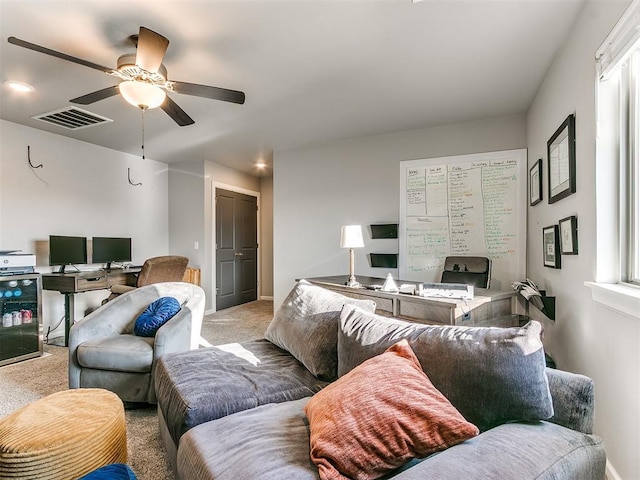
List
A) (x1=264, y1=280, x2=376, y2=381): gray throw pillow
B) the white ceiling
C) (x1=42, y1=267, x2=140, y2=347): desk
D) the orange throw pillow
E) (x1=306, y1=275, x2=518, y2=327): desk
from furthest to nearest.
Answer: (x1=42, y1=267, x2=140, y2=347): desk < (x1=306, y1=275, x2=518, y2=327): desk < the white ceiling < (x1=264, y1=280, x2=376, y2=381): gray throw pillow < the orange throw pillow

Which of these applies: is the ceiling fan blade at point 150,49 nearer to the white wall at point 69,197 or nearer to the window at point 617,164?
the window at point 617,164

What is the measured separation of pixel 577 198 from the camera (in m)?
1.89

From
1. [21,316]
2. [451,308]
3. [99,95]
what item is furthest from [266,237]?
[451,308]

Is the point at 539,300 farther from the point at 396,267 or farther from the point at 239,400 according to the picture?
the point at 239,400

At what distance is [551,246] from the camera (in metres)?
2.39

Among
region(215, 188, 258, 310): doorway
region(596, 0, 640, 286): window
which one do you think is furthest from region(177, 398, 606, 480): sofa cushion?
region(215, 188, 258, 310): doorway

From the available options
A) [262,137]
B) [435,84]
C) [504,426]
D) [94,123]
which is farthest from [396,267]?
[94,123]

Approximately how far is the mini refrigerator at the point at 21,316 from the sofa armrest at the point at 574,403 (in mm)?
4201

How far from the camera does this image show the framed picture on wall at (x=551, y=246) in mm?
→ 2264

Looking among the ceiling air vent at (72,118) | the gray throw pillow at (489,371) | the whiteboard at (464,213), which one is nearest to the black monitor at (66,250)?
the ceiling air vent at (72,118)

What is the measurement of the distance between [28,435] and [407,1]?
2.63m

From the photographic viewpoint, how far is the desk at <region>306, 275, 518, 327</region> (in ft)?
6.88

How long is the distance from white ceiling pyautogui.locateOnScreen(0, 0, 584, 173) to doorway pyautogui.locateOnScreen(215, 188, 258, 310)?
2.13 meters

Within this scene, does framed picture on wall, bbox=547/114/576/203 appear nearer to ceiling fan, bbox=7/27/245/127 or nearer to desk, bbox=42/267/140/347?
ceiling fan, bbox=7/27/245/127
